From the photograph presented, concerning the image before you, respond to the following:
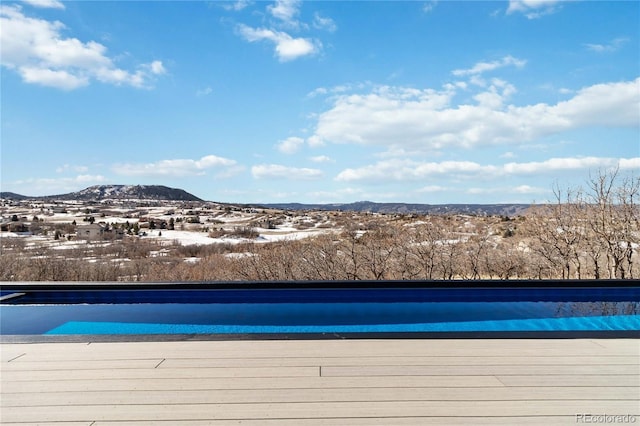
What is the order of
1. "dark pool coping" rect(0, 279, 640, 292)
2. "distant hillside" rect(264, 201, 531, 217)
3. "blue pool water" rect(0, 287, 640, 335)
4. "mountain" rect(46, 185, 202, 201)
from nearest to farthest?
1. "blue pool water" rect(0, 287, 640, 335)
2. "dark pool coping" rect(0, 279, 640, 292)
3. "distant hillside" rect(264, 201, 531, 217)
4. "mountain" rect(46, 185, 202, 201)

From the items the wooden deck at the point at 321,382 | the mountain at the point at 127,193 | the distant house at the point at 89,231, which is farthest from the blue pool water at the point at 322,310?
the mountain at the point at 127,193

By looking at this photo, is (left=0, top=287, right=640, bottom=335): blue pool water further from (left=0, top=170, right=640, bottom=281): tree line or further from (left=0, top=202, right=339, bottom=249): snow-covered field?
(left=0, top=202, right=339, bottom=249): snow-covered field

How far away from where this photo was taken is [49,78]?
6844 millimetres

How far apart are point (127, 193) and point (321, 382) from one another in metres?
18.8

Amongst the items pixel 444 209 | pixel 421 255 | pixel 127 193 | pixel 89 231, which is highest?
pixel 127 193

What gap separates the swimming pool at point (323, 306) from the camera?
148 inches

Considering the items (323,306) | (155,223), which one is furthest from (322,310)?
(155,223)

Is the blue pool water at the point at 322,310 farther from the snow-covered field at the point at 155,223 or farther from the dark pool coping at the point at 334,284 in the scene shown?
the snow-covered field at the point at 155,223

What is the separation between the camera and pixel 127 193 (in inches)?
724

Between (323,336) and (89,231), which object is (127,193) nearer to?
(89,231)

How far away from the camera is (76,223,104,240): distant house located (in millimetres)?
8930

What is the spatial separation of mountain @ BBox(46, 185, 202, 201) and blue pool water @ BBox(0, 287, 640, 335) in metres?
14.8

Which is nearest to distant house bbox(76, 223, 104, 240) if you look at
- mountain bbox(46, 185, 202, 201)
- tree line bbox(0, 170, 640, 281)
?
tree line bbox(0, 170, 640, 281)

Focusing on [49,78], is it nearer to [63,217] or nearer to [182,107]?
[182,107]
